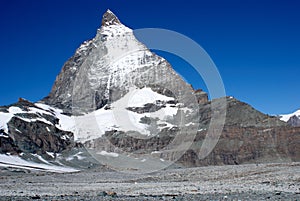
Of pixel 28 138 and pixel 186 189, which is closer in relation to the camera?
pixel 186 189

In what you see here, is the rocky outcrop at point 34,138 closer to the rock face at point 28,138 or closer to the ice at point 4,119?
the rock face at point 28,138

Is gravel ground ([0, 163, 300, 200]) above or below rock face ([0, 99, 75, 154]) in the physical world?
below

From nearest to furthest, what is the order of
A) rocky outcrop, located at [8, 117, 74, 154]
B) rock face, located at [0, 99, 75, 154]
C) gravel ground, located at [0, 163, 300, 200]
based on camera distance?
gravel ground, located at [0, 163, 300, 200], rock face, located at [0, 99, 75, 154], rocky outcrop, located at [8, 117, 74, 154]

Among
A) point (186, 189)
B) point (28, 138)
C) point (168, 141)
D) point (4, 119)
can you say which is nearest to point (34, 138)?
point (28, 138)

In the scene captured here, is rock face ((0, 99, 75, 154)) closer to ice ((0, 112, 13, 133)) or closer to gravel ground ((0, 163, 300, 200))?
ice ((0, 112, 13, 133))

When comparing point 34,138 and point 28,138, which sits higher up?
point 34,138

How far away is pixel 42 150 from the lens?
183500mm

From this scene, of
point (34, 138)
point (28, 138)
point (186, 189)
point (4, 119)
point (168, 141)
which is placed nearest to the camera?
point (186, 189)

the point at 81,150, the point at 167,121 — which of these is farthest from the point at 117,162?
the point at 167,121

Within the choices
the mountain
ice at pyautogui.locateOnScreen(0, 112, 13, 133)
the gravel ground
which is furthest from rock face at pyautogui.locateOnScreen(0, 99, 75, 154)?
the gravel ground

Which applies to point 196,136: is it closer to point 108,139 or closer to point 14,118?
point 108,139

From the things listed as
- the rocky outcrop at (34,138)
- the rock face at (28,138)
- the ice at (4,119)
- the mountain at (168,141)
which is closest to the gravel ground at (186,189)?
the mountain at (168,141)

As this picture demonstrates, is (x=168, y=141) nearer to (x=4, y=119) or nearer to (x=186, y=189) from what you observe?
(x=4, y=119)

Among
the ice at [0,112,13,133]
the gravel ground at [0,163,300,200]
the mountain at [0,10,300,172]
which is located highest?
the ice at [0,112,13,133]
